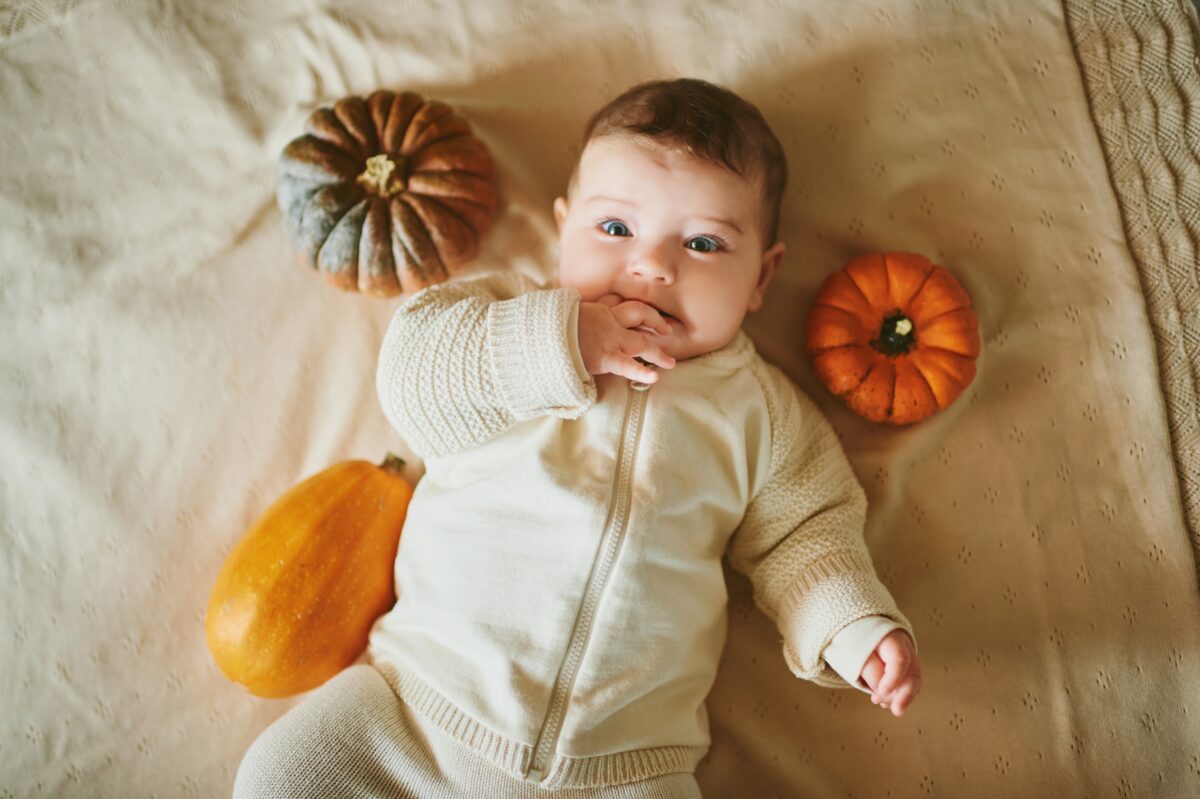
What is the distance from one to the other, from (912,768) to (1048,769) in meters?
0.25

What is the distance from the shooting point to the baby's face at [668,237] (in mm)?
1375

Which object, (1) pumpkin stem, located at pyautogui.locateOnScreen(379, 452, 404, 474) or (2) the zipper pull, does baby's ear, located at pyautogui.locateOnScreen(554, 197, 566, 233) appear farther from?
(1) pumpkin stem, located at pyautogui.locateOnScreen(379, 452, 404, 474)

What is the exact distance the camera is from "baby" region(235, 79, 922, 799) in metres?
1.33

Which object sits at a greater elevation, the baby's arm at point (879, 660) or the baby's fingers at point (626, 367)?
the baby's fingers at point (626, 367)

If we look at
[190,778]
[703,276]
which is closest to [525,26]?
[703,276]

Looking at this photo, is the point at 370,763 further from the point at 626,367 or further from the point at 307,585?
the point at 626,367

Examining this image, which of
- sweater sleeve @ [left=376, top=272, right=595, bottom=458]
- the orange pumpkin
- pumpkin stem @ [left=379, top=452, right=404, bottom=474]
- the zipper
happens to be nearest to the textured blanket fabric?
pumpkin stem @ [left=379, top=452, right=404, bottom=474]

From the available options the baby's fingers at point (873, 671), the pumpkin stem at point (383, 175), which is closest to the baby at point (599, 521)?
the baby's fingers at point (873, 671)

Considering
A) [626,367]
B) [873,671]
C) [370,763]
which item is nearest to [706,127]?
[626,367]

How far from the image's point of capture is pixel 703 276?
1.39 m

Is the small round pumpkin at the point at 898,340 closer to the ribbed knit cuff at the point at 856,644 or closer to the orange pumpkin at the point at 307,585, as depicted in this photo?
the ribbed knit cuff at the point at 856,644

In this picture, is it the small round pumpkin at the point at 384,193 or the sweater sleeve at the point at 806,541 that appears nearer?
the sweater sleeve at the point at 806,541

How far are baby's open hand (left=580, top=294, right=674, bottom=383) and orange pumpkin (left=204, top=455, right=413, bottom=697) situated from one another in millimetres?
536

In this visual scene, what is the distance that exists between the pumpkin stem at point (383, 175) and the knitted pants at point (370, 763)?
955 millimetres
